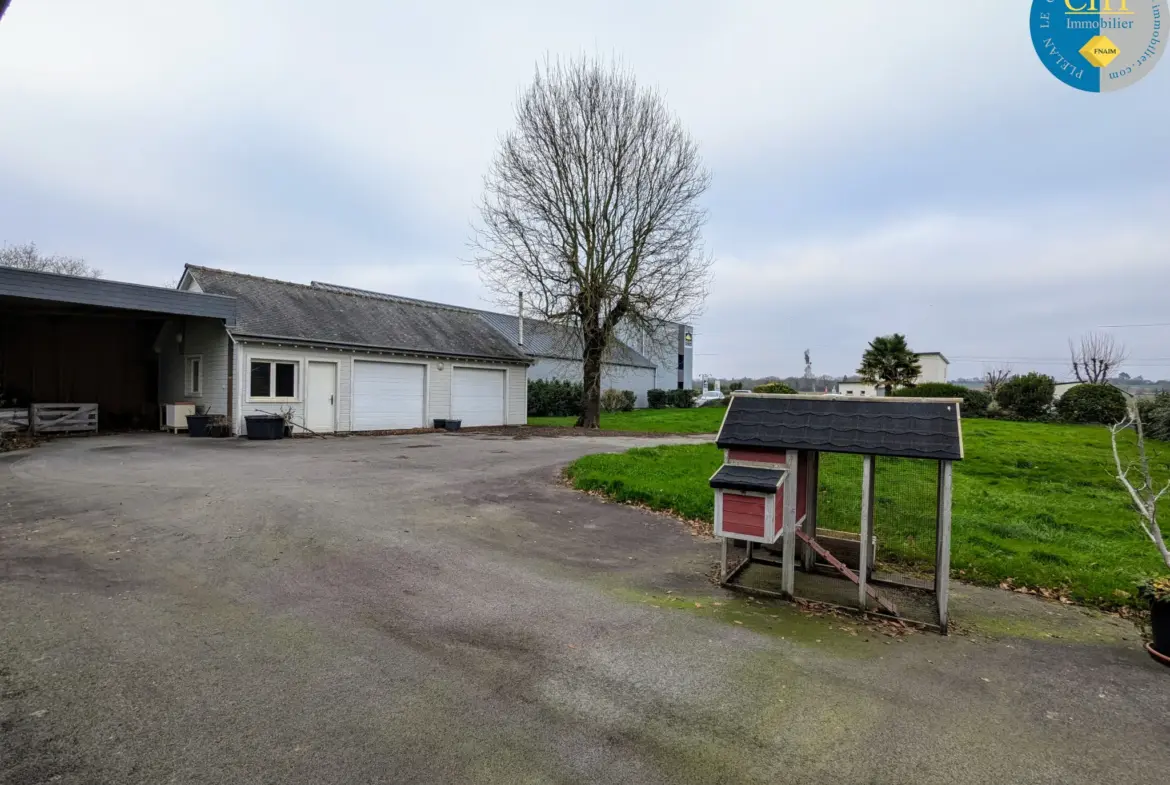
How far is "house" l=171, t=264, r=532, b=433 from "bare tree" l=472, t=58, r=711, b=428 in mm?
4130

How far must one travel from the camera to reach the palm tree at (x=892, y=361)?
3175 centimetres

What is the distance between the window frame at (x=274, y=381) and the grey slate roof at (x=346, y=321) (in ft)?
2.48

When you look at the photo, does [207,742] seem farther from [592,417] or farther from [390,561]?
[592,417]

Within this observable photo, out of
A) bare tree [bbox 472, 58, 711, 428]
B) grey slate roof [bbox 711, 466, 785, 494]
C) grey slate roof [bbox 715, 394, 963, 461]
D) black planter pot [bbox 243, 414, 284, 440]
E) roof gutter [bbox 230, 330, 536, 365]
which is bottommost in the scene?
black planter pot [bbox 243, 414, 284, 440]

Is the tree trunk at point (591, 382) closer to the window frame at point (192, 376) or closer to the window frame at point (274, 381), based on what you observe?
the window frame at point (274, 381)

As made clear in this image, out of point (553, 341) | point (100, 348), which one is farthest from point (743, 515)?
point (100, 348)

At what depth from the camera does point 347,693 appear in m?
3.11

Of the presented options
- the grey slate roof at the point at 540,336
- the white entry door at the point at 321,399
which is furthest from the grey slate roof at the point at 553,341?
the white entry door at the point at 321,399

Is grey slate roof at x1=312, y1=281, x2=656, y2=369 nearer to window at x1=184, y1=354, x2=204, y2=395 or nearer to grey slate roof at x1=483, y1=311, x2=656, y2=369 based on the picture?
grey slate roof at x1=483, y1=311, x2=656, y2=369

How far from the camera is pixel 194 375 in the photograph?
57.2 ft

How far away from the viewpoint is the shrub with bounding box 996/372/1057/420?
85.2ft

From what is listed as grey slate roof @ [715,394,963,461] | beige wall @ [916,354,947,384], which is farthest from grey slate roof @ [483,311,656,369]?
beige wall @ [916,354,947,384]

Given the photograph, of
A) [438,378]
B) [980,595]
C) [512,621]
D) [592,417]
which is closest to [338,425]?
[438,378]

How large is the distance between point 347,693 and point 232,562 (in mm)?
3022
